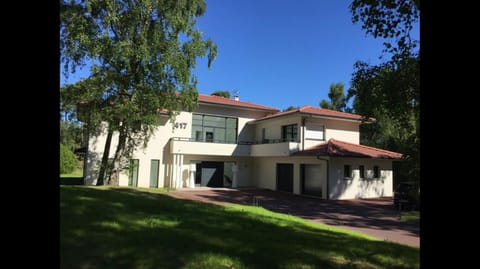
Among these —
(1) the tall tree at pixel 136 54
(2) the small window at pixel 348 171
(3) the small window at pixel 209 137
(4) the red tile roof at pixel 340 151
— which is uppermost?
(1) the tall tree at pixel 136 54

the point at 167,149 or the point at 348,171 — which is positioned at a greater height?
the point at 167,149

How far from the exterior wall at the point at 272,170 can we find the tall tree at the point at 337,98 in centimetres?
2424

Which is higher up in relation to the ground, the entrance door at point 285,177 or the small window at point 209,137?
the small window at point 209,137

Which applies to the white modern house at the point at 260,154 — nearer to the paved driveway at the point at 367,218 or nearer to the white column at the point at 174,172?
the white column at the point at 174,172

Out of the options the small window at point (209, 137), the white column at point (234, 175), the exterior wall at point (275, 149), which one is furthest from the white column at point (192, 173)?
the exterior wall at point (275, 149)

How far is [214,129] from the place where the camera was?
28.9 metres

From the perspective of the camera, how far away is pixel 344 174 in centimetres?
2334

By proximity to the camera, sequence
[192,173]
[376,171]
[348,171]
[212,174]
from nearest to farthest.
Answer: [348,171], [376,171], [192,173], [212,174]

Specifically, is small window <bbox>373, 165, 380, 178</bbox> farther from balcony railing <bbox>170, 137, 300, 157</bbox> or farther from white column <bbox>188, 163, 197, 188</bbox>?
white column <bbox>188, 163, 197, 188</bbox>

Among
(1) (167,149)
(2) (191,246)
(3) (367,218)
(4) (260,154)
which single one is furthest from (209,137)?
(2) (191,246)

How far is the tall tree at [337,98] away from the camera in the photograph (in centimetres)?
4975

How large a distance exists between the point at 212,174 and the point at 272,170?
17.1ft

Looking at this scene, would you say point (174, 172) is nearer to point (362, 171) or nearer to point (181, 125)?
point (181, 125)
